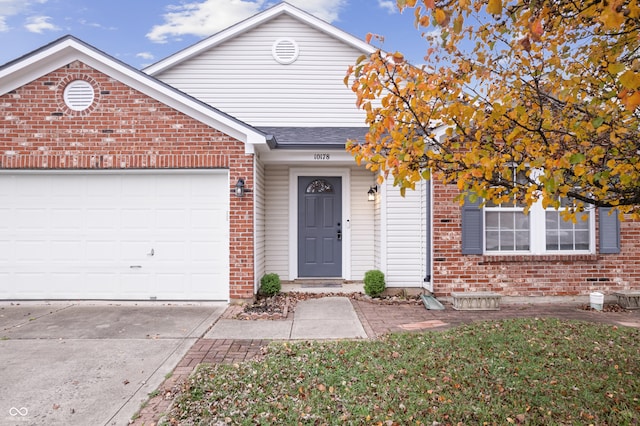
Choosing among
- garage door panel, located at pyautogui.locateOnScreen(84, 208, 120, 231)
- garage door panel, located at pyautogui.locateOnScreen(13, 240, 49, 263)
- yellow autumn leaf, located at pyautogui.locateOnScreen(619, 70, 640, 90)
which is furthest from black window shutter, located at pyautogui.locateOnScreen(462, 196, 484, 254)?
garage door panel, located at pyautogui.locateOnScreen(13, 240, 49, 263)

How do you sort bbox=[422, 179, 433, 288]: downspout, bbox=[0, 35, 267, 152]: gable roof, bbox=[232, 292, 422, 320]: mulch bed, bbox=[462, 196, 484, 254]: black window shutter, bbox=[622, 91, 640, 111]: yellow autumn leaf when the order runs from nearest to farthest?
bbox=[622, 91, 640, 111]: yellow autumn leaf < bbox=[232, 292, 422, 320]: mulch bed < bbox=[0, 35, 267, 152]: gable roof < bbox=[462, 196, 484, 254]: black window shutter < bbox=[422, 179, 433, 288]: downspout

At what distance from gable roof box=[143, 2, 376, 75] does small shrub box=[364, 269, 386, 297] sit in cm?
528

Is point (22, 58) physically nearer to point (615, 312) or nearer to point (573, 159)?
point (573, 159)

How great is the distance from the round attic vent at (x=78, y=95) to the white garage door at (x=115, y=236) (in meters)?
1.16

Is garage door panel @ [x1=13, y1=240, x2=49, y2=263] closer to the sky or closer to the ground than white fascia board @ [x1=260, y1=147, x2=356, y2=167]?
closer to the ground

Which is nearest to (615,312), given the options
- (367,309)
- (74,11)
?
(367,309)

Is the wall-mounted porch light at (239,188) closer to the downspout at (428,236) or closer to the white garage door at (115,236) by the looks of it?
the white garage door at (115,236)

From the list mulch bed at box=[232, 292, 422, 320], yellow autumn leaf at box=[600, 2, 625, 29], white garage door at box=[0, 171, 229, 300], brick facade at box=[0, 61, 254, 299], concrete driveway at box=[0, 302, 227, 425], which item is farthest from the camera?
white garage door at box=[0, 171, 229, 300]

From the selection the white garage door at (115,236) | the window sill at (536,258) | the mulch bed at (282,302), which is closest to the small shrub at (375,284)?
the mulch bed at (282,302)

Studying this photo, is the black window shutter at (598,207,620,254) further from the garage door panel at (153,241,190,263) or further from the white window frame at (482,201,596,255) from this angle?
the garage door panel at (153,241,190,263)

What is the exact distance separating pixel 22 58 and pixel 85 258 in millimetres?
3431

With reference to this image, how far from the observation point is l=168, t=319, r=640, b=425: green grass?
10.3 ft

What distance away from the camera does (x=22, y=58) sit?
6.56 meters

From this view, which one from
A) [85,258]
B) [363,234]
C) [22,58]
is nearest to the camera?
[22,58]
